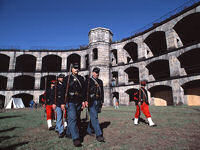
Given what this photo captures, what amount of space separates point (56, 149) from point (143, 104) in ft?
11.5

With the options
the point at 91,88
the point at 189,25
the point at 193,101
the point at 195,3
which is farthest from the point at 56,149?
the point at 189,25

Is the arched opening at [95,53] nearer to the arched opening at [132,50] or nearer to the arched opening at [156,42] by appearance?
the arched opening at [132,50]

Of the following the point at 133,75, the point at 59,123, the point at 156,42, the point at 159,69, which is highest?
the point at 156,42

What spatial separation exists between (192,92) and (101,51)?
14766mm

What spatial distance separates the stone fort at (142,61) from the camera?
16625 mm

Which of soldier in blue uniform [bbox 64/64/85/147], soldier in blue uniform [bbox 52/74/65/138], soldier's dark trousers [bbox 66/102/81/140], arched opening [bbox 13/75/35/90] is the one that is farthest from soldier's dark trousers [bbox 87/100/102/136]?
arched opening [bbox 13/75/35/90]

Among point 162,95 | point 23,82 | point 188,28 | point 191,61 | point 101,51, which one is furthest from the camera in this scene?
point 23,82

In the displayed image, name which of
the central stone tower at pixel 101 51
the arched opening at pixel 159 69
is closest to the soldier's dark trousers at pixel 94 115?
the arched opening at pixel 159 69

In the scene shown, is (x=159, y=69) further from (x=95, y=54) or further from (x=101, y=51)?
(x=95, y=54)

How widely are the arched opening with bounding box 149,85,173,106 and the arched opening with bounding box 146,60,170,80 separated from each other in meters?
1.95

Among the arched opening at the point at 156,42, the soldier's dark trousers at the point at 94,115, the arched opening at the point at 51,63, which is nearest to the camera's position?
the soldier's dark trousers at the point at 94,115

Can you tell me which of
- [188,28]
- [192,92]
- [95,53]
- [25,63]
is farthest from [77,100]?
[25,63]

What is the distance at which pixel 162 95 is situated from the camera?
1969 cm

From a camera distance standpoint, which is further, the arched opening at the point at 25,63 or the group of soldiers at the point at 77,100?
the arched opening at the point at 25,63
